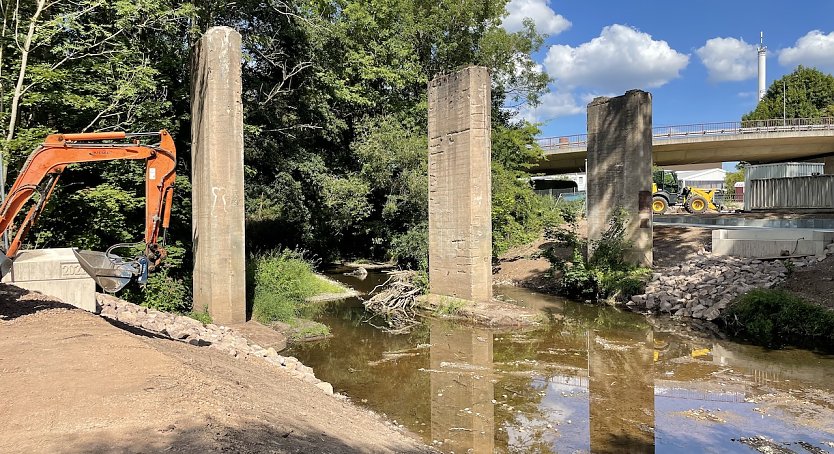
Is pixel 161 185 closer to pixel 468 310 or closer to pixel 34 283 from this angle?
pixel 34 283

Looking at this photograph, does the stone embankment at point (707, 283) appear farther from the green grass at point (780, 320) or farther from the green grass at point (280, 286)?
the green grass at point (280, 286)

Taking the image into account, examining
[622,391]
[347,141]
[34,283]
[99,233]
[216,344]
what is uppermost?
[347,141]

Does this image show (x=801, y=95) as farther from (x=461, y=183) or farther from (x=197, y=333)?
(x=197, y=333)

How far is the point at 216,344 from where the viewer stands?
8.77m

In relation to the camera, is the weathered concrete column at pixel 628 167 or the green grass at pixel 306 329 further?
the weathered concrete column at pixel 628 167

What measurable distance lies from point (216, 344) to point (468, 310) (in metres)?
6.66

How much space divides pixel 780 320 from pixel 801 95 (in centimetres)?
4966

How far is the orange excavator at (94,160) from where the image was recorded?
746cm

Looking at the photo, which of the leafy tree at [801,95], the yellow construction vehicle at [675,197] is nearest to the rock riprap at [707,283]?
the yellow construction vehicle at [675,197]

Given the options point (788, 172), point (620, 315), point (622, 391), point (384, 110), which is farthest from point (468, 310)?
point (788, 172)

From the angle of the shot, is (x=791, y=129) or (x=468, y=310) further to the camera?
(x=791, y=129)

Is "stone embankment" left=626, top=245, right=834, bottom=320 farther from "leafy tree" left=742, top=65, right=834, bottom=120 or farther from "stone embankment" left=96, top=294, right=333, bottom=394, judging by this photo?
"leafy tree" left=742, top=65, right=834, bottom=120

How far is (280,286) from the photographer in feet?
46.2

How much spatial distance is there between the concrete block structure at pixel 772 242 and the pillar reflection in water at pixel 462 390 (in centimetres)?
831
